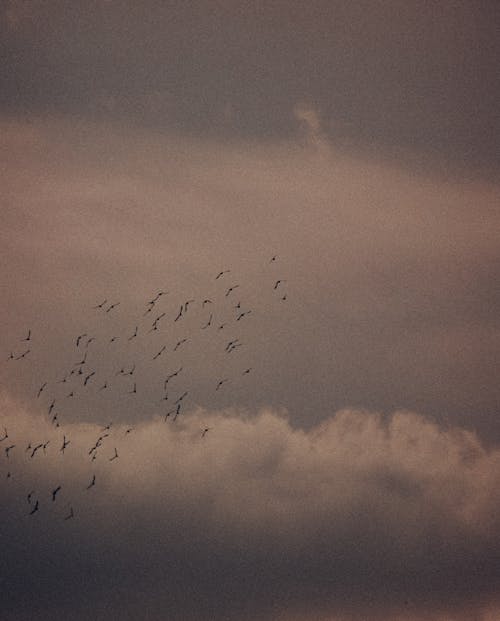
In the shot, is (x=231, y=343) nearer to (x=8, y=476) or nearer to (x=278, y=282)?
(x=278, y=282)

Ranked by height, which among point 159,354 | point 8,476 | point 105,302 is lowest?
point 8,476

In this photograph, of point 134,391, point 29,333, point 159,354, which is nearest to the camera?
point 159,354

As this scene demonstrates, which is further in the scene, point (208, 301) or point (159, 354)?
point (208, 301)

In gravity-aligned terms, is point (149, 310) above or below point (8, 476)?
above

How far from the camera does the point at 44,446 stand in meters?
137

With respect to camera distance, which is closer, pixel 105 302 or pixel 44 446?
pixel 105 302

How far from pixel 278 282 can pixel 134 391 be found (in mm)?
22518

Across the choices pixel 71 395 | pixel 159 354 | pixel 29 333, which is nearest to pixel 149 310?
pixel 159 354

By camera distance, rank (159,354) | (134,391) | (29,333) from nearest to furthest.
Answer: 1. (159,354)
2. (134,391)
3. (29,333)

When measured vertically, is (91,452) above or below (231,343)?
below

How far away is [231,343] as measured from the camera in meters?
126

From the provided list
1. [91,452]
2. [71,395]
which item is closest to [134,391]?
[71,395]

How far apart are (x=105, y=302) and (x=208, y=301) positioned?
561 inches

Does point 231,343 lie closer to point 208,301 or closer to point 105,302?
point 208,301
